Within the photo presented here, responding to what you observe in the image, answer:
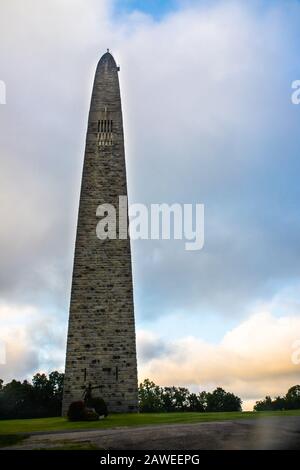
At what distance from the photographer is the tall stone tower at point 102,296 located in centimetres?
3044

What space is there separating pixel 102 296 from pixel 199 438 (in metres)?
21.1

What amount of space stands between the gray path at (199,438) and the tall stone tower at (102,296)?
16585 mm

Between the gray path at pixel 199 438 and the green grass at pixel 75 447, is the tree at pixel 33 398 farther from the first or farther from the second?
the green grass at pixel 75 447

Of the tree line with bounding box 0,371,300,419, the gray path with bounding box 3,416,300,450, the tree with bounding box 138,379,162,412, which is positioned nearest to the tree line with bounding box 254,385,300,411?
the tree line with bounding box 0,371,300,419

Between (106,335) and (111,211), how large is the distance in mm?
8215

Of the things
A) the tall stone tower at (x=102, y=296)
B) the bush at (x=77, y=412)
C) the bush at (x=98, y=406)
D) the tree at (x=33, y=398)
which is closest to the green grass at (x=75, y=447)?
the bush at (x=77, y=412)

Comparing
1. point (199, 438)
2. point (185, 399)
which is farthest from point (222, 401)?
point (199, 438)

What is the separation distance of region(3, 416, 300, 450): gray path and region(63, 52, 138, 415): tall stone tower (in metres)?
16.6

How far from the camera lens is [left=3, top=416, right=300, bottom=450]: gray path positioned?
1075 cm

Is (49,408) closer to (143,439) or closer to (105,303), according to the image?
(105,303)

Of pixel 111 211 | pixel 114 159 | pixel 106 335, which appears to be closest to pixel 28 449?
pixel 106 335

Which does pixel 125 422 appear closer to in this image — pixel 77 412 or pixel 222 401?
pixel 77 412

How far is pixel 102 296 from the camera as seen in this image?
32375mm

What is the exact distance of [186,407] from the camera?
60.4 meters
